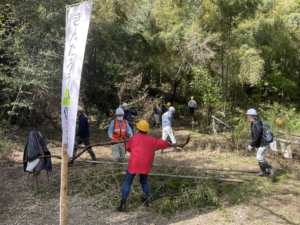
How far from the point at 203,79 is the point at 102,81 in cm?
522

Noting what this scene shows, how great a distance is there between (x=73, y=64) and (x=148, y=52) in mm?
9529

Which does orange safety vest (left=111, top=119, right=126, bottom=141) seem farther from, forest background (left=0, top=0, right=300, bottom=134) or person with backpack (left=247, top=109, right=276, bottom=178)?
forest background (left=0, top=0, right=300, bottom=134)

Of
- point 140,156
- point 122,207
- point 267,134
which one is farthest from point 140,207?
point 267,134

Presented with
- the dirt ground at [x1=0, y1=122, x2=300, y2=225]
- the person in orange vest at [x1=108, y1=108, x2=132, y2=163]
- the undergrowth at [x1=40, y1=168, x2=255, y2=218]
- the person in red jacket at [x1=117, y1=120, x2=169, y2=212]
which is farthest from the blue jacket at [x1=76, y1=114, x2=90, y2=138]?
the person in red jacket at [x1=117, y1=120, x2=169, y2=212]

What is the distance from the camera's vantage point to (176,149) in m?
8.19

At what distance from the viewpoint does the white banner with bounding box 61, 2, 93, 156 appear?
9.79ft

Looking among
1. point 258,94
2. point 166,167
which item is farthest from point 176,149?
point 258,94

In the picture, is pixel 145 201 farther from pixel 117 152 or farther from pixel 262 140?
pixel 262 140

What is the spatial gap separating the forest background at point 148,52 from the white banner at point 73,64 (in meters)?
4.93

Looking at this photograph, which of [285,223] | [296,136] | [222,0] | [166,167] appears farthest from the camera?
[222,0]

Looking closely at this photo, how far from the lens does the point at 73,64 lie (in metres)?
3.05

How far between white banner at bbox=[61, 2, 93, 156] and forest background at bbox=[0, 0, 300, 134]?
16.2 ft

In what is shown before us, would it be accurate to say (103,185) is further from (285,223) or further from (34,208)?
(285,223)

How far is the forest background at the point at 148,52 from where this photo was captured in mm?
8039
